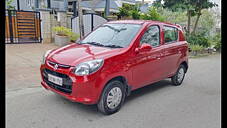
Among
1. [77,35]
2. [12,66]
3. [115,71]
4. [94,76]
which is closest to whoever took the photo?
[94,76]

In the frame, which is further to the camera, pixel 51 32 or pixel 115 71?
pixel 51 32

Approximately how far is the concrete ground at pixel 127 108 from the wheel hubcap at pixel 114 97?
193 mm

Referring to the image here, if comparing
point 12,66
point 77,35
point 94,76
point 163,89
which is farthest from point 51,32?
point 94,76

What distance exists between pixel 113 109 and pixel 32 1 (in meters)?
15.8

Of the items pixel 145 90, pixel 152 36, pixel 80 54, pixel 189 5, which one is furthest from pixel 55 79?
pixel 189 5

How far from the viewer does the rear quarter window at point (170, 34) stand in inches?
194

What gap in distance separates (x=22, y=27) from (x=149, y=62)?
8921 mm

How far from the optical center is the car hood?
338 centimetres

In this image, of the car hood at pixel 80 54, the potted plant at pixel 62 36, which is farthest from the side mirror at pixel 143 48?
the potted plant at pixel 62 36

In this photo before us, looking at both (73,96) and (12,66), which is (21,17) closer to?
(12,66)

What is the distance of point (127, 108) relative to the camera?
13.0 feet

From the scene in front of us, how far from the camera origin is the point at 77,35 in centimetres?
1134

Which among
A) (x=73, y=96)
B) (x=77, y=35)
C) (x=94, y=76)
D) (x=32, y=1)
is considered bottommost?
(x=73, y=96)
